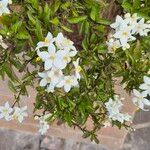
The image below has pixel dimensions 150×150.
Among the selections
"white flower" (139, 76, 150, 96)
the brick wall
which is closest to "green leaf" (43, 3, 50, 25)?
"white flower" (139, 76, 150, 96)

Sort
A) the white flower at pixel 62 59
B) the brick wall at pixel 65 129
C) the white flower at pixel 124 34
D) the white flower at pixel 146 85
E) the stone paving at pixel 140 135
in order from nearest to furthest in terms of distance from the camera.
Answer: the white flower at pixel 62 59
the white flower at pixel 124 34
the white flower at pixel 146 85
the brick wall at pixel 65 129
the stone paving at pixel 140 135

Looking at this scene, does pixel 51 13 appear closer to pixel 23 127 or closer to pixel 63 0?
pixel 63 0

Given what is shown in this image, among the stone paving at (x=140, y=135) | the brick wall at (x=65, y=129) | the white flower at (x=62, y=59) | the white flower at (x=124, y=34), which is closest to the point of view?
the white flower at (x=62, y=59)

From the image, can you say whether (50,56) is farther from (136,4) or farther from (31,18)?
(136,4)

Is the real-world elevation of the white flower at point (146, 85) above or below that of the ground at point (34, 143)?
above

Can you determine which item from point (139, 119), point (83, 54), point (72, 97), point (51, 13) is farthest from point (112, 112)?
point (139, 119)

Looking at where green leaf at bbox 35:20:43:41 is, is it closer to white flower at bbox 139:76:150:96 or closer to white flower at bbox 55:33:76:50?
white flower at bbox 55:33:76:50

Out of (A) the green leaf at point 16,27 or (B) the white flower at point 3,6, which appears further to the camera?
(A) the green leaf at point 16,27

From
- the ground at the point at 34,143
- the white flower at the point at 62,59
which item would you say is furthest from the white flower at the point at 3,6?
the ground at the point at 34,143

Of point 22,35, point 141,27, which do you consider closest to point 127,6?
point 141,27

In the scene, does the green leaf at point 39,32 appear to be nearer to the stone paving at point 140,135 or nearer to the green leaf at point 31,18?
the green leaf at point 31,18
